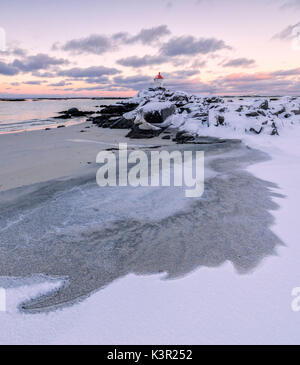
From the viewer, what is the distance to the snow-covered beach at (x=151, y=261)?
2139 millimetres

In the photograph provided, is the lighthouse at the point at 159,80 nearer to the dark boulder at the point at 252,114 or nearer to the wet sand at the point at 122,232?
the dark boulder at the point at 252,114

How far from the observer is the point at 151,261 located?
10.1ft

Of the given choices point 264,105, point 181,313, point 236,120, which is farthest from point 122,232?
point 264,105

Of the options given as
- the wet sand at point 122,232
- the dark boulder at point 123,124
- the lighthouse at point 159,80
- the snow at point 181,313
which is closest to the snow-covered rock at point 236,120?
the dark boulder at point 123,124

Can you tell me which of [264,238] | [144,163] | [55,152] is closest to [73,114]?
[55,152]

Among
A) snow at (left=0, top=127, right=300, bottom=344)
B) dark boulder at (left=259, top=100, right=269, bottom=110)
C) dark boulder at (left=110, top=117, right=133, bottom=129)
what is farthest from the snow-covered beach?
dark boulder at (left=110, top=117, right=133, bottom=129)

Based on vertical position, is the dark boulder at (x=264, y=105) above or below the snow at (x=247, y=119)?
above

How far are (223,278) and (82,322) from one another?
1534 mm

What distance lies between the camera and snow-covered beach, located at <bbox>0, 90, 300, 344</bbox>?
2.14 m

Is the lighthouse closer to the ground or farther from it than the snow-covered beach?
farther from it

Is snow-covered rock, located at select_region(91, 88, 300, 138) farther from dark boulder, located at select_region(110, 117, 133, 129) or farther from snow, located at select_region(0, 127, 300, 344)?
snow, located at select_region(0, 127, 300, 344)

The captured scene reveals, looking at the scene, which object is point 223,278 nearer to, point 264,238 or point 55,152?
point 264,238

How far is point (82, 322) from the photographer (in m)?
2.21

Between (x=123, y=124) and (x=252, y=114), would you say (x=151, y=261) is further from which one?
(x=123, y=124)
